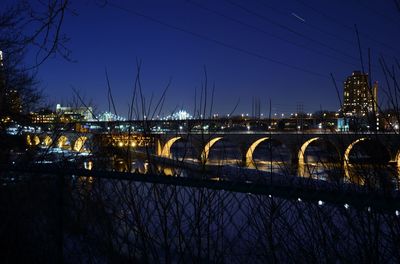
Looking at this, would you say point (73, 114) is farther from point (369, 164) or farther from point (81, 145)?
point (369, 164)

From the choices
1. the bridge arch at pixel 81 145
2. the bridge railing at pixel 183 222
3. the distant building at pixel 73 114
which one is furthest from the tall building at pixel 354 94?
the distant building at pixel 73 114

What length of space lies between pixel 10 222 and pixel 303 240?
8.78 feet

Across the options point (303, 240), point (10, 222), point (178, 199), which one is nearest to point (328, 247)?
point (303, 240)

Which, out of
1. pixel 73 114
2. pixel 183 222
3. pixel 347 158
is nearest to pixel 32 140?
pixel 73 114

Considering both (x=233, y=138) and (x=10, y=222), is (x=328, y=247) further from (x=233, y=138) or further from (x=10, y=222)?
(x=233, y=138)

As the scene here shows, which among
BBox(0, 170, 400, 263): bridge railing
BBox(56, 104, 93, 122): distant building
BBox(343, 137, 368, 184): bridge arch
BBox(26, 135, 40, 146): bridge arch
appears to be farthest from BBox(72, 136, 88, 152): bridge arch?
BBox(343, 137, 368, 184): bridge arch

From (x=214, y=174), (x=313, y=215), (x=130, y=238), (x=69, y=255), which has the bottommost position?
(x=69, y=255)

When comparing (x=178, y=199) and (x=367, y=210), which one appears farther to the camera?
(x=178, y=199)

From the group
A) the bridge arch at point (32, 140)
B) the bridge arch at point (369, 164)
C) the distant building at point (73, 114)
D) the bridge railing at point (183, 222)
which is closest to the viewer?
the bridge railing at point (183, 222)

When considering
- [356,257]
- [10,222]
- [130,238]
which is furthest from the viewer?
[10,222]

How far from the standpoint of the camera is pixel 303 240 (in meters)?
2.40

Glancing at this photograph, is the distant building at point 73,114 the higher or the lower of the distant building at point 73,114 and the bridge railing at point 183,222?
the higher

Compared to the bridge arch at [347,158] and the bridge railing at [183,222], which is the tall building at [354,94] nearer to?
the bridge arch at [347,158]

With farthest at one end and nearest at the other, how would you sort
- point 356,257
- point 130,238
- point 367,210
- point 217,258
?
point 130,238
point 217,258
point 356,257
point 367,210
